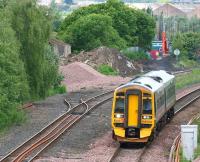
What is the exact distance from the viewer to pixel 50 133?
27406 millimetres

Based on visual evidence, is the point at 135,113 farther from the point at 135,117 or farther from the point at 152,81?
the point at 152,81

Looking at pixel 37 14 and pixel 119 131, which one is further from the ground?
pixel 37 14

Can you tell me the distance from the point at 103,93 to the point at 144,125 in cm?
2147

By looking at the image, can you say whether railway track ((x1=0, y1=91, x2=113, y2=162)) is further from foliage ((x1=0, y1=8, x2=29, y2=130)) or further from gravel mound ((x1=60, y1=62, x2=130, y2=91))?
gravel mound ((x1=60, y1=62, x2=130, y2=91))

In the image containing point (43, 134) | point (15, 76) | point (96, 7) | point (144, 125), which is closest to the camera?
point (144, 125)

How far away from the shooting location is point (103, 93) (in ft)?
149

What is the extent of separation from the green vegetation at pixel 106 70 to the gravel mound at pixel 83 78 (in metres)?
1.36

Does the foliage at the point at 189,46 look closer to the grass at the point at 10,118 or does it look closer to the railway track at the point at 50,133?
the railway track at the point at 50,133

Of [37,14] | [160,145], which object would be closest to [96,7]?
[37,14]

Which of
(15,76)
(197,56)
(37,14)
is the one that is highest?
(37,14)

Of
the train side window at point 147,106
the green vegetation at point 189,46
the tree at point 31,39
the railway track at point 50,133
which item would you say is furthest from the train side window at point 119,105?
the green vegetation at point 189,46

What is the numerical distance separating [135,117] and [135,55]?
6154 cm

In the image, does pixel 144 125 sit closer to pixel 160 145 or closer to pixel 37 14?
pixel 160 145

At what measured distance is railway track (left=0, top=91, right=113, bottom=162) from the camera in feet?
73.6
